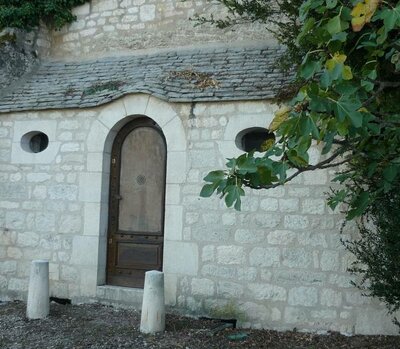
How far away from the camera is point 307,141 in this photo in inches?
117

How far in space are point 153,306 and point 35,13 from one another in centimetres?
510

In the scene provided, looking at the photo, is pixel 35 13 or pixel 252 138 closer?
pixel 252 138

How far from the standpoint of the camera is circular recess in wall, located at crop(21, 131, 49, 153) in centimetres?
729

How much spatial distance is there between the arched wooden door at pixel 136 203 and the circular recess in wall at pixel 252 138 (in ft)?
3.65

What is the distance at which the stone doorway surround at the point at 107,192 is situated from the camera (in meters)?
6.36

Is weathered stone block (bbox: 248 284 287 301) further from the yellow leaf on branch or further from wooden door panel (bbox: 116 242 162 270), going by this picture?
the yellow leaf on branch

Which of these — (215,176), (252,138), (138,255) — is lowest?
(138,255)

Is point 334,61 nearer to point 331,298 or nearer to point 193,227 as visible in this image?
point 331,298

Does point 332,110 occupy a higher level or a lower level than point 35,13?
lower

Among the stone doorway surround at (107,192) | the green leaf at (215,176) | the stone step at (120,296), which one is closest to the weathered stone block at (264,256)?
the stone doorway surround at (107,192)

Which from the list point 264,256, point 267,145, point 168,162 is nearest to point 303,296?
point 264,256

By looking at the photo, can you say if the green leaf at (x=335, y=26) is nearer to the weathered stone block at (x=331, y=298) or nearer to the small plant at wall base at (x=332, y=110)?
the small plant at wall base at (x=332, y=110)

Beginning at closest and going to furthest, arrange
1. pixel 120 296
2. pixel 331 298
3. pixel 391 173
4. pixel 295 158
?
pixel 295 158 < pixel 391 173 < pixel 331 298 < pixel 120 296

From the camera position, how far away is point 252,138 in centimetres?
643
